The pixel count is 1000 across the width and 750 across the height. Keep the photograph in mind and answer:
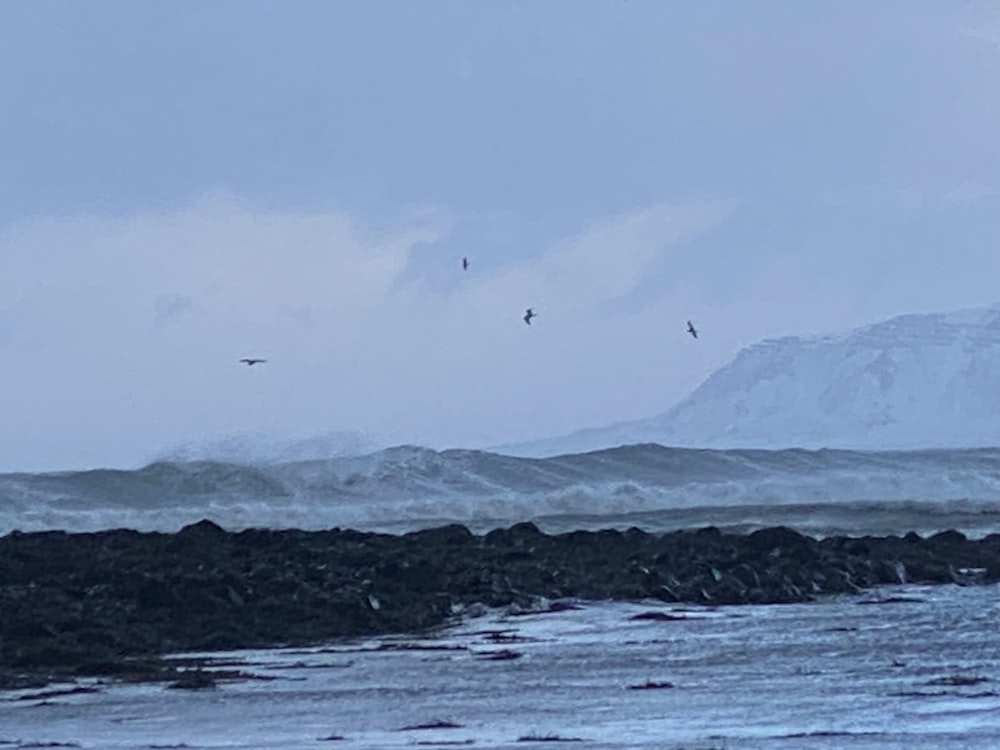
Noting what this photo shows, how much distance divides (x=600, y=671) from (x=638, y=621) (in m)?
4.76

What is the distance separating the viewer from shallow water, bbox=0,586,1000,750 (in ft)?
44.3

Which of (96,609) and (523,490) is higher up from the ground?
(523,490)

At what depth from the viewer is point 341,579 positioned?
25109 millimetres

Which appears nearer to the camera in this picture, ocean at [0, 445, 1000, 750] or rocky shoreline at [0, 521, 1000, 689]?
ocean at [0, 445, 1000, 750]

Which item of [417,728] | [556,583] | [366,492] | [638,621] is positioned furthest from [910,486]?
[417,728]

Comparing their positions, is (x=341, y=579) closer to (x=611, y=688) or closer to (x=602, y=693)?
(x=611, y=688)

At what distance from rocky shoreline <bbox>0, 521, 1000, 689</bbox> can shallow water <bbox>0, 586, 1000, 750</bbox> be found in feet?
3.85

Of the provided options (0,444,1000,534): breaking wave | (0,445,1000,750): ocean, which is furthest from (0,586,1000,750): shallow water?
(0,444,1000,534): breaking wave

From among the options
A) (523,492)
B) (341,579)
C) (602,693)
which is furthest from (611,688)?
(523,492)

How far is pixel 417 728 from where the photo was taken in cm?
1409

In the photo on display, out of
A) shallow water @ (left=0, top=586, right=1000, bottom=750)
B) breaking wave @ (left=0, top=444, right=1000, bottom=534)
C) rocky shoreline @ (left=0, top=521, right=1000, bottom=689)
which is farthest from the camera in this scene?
breaking wave @ (left=0, top=444, right=1000, bottom=534)

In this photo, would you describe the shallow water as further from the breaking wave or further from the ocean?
the breaking wave

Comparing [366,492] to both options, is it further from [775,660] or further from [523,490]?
[775,660]

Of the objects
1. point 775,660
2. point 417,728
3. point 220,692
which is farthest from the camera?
point 775,660
